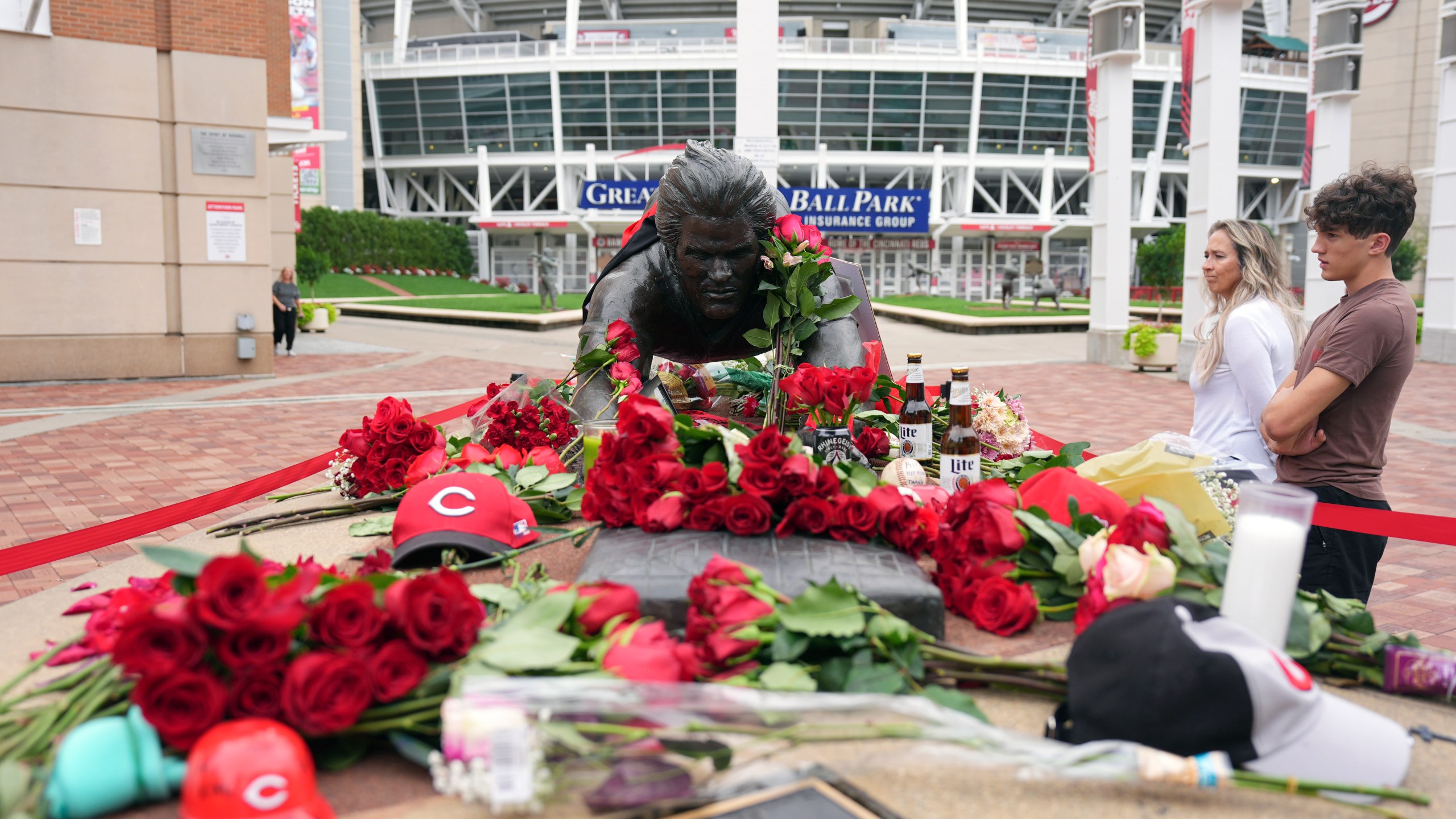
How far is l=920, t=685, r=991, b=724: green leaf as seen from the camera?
5.33 feet

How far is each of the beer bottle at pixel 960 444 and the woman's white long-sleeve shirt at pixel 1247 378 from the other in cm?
88

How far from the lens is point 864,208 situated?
75.2ft

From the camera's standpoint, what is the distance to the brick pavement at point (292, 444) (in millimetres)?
4246

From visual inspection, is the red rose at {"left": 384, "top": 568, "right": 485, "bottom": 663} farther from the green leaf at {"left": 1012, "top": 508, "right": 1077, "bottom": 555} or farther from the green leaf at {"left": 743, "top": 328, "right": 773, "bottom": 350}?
the green leaf at {"left": 743, "top": 328, "right": 773, "bottom": 350}

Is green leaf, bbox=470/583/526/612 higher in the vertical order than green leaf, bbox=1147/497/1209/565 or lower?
lower

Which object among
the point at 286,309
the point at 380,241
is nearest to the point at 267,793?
the point at 286,309

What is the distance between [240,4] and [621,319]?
9.89 metres

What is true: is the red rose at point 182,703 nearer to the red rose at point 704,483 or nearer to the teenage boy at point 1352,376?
the red rose at point 704,483

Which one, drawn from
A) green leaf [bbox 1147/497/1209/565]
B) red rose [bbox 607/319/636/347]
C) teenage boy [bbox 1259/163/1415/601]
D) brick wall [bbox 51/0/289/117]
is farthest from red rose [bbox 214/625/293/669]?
brick wall [bbox 51/0/289/117]

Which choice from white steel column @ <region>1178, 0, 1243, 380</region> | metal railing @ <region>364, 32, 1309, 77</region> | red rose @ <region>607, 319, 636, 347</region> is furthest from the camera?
metal railing @ <region>364, 32, 1309, 77</region>

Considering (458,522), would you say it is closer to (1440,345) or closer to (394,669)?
(394,669)

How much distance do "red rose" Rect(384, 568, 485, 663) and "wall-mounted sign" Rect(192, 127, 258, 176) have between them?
11267mm

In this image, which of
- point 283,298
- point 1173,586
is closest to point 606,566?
point 1173,586

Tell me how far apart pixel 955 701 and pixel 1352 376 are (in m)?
1.74
